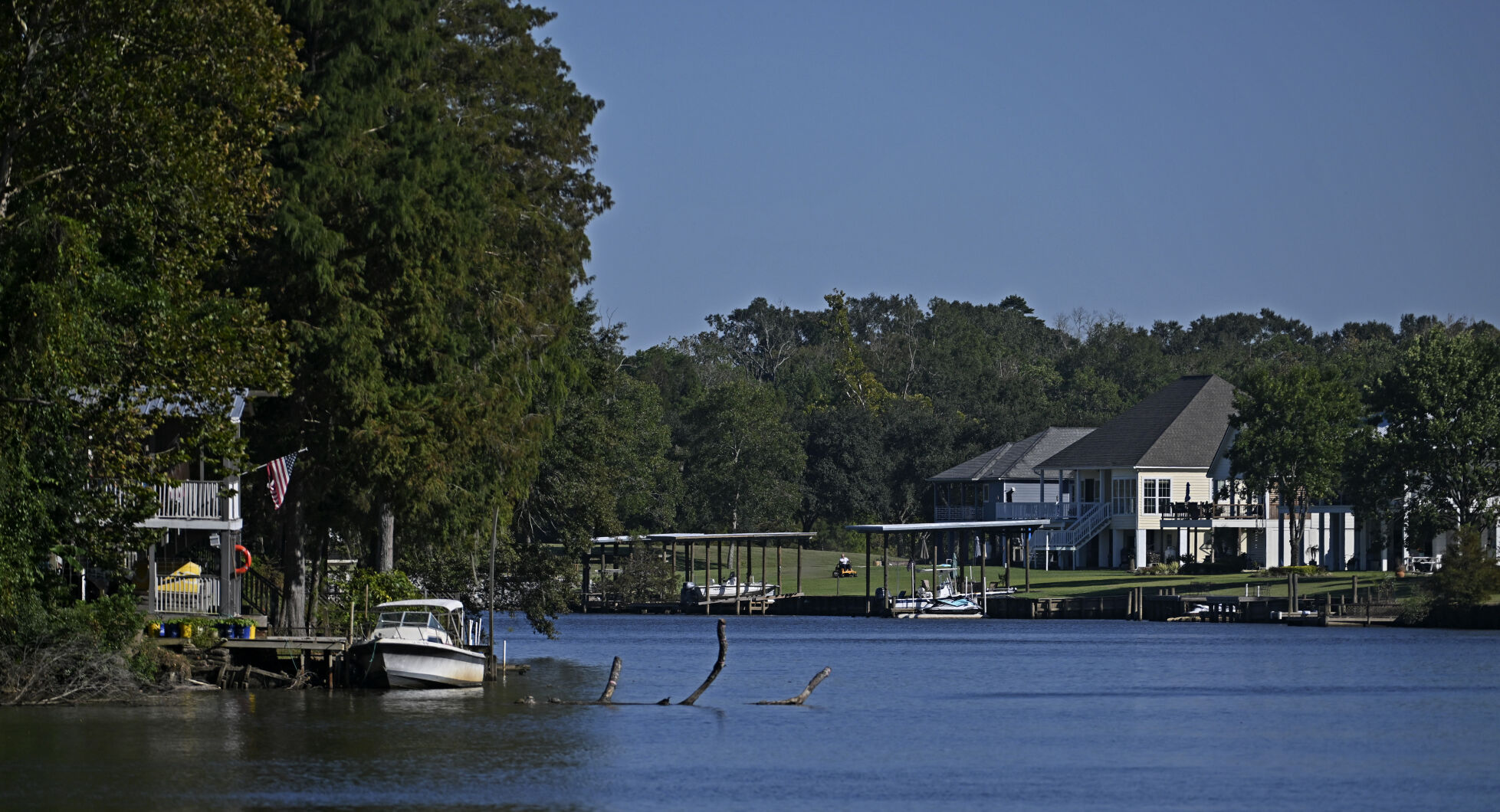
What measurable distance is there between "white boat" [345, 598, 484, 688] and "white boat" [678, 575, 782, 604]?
49.8 meters

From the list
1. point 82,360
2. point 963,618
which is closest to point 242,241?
point 82,360

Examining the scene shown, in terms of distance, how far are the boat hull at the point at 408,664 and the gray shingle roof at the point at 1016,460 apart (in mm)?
69801

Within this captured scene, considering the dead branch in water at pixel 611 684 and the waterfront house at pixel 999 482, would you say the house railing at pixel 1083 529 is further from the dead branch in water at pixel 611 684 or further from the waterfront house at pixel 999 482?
the dead branch in water at pixel 611 684

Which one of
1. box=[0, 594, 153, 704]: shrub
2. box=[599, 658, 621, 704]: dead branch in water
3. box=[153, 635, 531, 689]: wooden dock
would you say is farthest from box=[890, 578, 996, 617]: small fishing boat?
box=[0, 594, 153, 704]: shrub

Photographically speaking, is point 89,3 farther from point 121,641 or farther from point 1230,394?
point 1230,394

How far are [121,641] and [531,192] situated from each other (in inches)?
662

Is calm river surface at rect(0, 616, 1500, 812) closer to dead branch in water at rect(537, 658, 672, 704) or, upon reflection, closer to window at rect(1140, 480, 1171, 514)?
dead branch in water at rect(537, 658, 672, 704)

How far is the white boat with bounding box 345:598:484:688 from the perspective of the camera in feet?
143

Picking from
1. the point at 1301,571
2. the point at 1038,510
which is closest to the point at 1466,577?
the point at 1301,571

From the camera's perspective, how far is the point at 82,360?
31.9 metres

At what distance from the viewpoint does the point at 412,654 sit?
43812 mm

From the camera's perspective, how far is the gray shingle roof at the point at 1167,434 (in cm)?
9981

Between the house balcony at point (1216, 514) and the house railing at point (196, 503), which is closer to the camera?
the house railing at point (196, 503)

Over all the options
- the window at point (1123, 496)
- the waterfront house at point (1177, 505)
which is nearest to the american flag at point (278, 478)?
the waterfront house at point (1177, 505)
